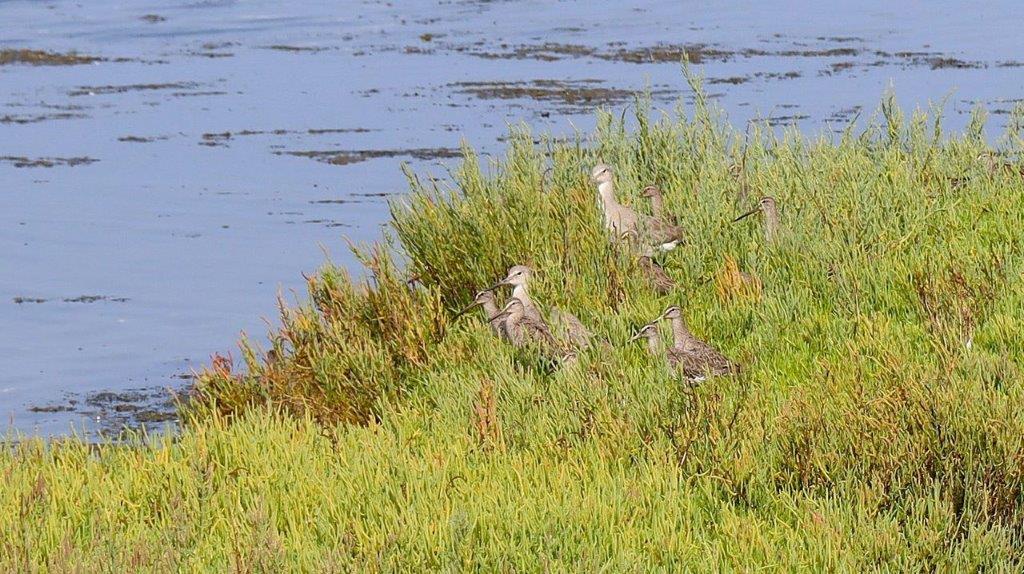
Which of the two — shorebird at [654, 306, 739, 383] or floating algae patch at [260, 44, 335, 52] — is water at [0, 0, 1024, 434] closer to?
floating algae patch at [260, 44, 335, 52]

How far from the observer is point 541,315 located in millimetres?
9406

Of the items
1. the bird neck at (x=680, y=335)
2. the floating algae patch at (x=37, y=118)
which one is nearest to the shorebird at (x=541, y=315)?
the bird neck at (x=680, y=335)

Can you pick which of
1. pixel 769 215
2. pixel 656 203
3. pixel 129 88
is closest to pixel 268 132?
pixel 129 88

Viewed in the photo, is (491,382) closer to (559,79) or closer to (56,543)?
(56,543)

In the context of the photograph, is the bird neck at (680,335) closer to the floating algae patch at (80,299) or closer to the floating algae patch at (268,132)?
the floating algae patch at (80,299)

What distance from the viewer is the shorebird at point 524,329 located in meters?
8.80

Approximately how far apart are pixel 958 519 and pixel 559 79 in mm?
19693

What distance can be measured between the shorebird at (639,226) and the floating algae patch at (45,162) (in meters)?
11.1

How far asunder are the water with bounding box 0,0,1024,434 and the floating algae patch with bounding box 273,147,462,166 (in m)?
0.06

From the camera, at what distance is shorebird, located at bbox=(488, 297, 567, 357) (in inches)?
347

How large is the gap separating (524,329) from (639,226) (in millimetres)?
1688

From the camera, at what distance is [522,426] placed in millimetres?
7766

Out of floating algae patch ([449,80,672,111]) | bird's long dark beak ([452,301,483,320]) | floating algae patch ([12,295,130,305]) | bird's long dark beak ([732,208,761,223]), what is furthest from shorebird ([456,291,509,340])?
floating algae patch ([449,80,672,111])

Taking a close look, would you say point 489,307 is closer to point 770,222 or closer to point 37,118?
point 770,222
